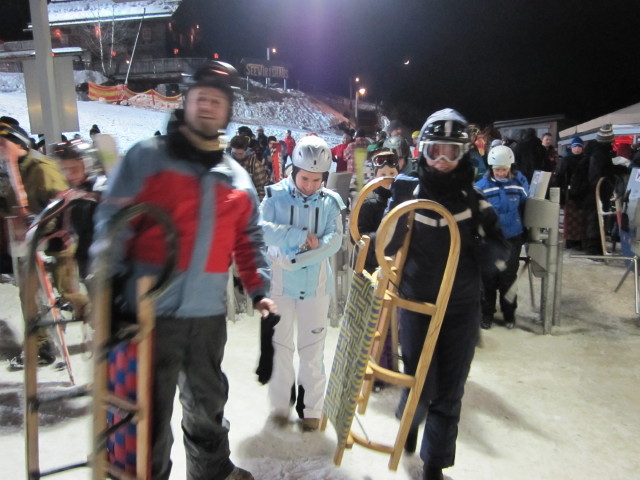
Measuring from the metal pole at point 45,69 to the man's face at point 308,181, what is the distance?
4.37m

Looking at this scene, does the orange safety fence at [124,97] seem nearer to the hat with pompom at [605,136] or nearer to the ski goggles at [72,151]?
the hat with pompom at [605,136]

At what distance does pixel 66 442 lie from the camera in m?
3.37

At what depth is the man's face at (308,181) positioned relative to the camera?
3.43 m

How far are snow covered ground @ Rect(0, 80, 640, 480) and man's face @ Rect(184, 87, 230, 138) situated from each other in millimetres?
2188

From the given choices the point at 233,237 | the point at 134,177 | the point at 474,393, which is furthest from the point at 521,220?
the point at 134,177

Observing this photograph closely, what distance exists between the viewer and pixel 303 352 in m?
3.61

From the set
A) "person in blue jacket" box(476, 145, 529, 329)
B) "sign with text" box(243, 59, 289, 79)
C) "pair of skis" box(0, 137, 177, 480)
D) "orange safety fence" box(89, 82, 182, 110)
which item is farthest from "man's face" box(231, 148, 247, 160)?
"sign with text" box(243, 59, 289, 79)

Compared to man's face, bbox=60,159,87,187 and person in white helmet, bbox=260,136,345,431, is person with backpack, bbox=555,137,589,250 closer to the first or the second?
person in white helmet, bbox=260,136,345,431

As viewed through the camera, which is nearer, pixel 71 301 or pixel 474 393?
pixel 71 301

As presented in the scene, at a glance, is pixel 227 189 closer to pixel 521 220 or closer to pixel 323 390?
pixel 323 390

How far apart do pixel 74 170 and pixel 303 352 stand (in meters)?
2.39

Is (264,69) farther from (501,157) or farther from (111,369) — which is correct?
(111,369)

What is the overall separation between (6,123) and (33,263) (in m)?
3.85

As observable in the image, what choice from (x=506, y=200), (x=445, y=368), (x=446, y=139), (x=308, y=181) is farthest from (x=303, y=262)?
(x=506, y=200)
